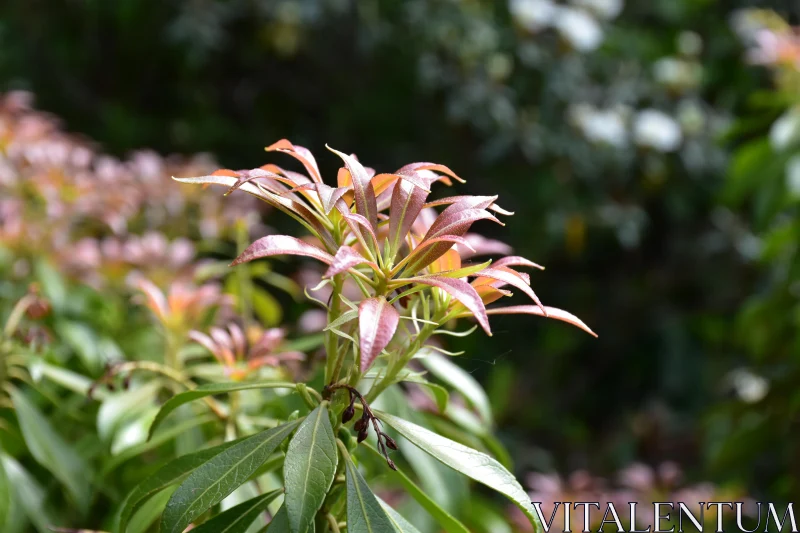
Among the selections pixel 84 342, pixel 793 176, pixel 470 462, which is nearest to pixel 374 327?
pixel 470 462

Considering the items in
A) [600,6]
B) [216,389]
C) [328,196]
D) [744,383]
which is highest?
[600,6]

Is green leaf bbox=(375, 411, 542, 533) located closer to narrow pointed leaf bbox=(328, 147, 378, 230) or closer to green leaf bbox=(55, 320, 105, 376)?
narrow pointed leaf bbox=(328, 147, 378, 230)

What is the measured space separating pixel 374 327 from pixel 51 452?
0.55 meters

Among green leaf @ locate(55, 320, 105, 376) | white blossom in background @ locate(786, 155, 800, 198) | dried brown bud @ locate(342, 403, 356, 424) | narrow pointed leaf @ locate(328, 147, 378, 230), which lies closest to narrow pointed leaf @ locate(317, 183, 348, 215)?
narrow pointed leaf @ locate(328, 147, 378, 230)

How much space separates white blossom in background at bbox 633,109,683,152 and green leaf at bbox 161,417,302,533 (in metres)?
2.48

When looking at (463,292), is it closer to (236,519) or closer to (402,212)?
(402,212)

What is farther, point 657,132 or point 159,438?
point 657,132

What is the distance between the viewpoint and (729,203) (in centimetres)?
200

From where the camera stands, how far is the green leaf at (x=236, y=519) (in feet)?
2.03

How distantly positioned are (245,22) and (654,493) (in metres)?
2.47

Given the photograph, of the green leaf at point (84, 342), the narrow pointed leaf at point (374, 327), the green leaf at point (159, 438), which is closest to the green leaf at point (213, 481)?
the narrow pointed leaf at point (374, 327)

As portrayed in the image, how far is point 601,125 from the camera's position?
2.80 metres

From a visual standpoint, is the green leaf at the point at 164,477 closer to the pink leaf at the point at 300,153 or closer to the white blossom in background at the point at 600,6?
the pink leaf at the point at 300,153

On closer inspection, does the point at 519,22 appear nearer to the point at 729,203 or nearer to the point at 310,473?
the point at 729,203
